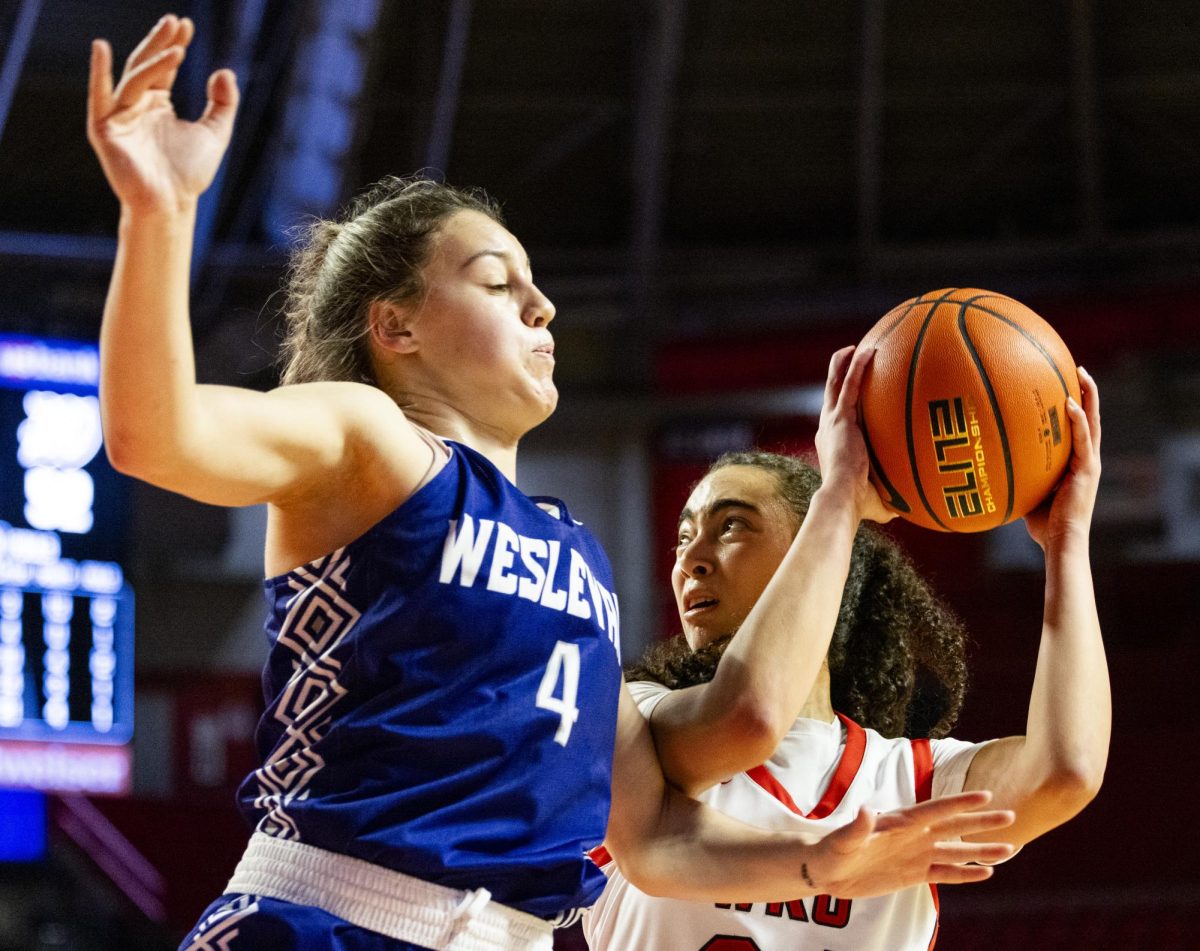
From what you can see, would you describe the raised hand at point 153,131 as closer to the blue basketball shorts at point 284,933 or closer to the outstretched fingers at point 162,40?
the outstretched fingers at point 162,40

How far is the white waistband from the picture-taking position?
6.47 ft

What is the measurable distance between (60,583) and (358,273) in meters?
7.05

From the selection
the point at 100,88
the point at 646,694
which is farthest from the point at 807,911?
the point at 100,88

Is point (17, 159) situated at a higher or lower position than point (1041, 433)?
higher

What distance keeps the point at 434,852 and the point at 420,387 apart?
74cm

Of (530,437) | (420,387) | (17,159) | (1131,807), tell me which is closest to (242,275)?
(17,159)

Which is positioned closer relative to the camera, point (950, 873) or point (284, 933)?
point (284, 933)

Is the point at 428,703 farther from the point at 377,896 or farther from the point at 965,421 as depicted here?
the point at 965,421

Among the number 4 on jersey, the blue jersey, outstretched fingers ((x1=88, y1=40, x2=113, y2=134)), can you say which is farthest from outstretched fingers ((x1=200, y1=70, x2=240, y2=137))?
the number 4 on jersey

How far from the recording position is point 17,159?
38.4ft

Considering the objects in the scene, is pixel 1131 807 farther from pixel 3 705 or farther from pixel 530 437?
pixel 3 705

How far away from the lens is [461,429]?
2328mm

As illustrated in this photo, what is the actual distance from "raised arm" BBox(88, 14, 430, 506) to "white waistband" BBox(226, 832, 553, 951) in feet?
1.80

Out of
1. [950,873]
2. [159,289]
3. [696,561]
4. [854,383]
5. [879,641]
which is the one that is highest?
[854,383]
